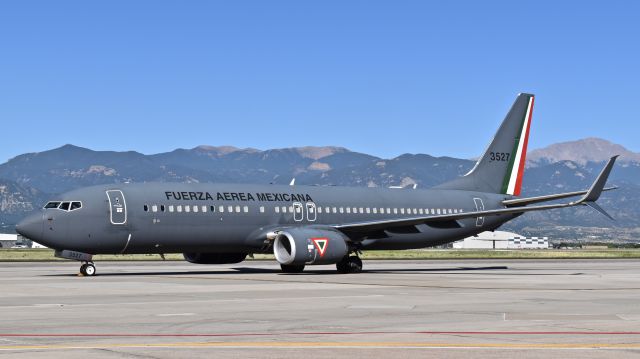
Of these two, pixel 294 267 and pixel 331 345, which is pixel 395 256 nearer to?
pixel 294 267

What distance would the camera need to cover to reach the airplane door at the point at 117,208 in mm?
42969

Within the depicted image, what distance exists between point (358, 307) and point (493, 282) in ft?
46.0

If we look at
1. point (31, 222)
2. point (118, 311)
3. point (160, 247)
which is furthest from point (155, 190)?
point (118, 311)

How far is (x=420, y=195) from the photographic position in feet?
180

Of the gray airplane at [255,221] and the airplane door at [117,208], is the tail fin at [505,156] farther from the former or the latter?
the airplane door at [117,208]

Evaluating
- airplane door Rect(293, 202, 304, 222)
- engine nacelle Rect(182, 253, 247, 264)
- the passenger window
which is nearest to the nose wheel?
the passenger window

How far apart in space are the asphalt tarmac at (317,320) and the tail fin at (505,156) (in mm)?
23240

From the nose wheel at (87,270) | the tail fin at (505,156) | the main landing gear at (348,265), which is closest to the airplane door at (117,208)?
the nose wheel at (87,270)

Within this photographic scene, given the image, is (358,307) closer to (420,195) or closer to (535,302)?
(535,302)

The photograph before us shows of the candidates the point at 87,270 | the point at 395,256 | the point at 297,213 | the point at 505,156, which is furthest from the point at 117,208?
the point at 395,256

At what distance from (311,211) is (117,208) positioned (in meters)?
10.0

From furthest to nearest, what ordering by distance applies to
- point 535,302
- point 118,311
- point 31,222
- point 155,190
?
point 155,190 < point 31,222 < point 535,302 < point 118,311

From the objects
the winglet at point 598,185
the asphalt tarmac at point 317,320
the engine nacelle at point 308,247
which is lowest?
the asphalt tarmac at point 317,320

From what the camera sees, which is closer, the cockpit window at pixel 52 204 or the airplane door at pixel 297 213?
the cockpit window at pixel 52 204
